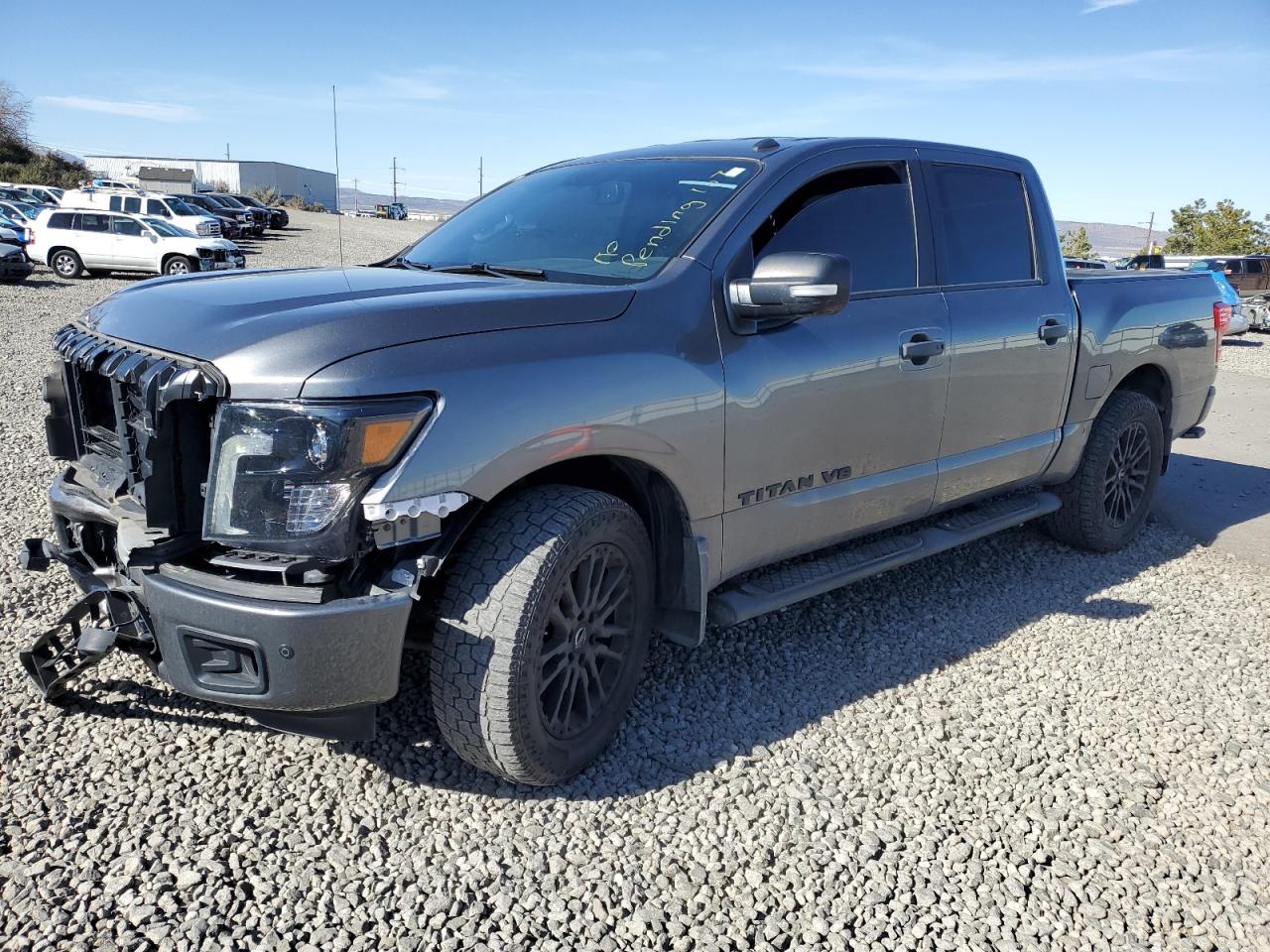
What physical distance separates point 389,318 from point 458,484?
457 mm

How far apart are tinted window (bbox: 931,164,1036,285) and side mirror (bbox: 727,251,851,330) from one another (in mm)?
1258

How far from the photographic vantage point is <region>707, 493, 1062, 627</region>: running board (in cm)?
337

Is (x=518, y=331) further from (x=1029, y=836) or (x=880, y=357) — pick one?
(x=1029, y=836)

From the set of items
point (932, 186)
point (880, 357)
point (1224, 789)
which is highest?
point (932, 186)

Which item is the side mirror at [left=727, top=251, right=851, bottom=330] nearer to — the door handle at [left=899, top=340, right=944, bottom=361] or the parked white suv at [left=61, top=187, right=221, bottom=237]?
the door handle at [left=899, top=340, right=944, bottom=361]

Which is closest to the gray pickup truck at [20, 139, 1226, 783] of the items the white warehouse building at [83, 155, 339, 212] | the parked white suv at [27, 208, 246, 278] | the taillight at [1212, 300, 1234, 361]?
the taillight at [1212, 300, 1234, 361]

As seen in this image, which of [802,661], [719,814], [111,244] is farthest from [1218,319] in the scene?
[111,244]

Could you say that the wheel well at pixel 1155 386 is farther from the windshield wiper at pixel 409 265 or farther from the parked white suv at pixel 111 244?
the parked white suv at pixel 111 244

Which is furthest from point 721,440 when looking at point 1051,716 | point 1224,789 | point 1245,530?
point 1245,530

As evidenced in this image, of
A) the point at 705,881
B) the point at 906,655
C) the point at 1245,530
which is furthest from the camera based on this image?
the point at 1245,530

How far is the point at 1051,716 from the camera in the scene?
3.53m

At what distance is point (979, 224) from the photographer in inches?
170

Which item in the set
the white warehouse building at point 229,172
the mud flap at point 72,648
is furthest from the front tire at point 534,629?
the white warehouse building at point 229,172

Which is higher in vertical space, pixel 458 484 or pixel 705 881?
pixel 458 484
